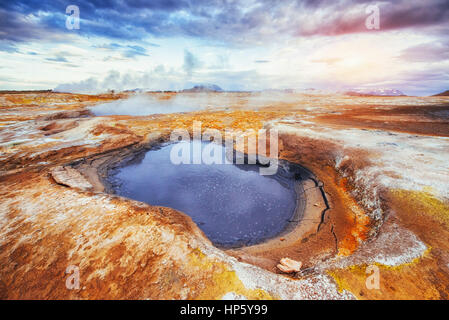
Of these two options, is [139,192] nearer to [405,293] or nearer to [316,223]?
[316,223]

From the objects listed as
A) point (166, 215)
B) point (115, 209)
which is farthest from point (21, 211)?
point (166, 215)

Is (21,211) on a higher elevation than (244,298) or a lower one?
higher

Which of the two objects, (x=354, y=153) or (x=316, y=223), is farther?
(x=354, y=153)

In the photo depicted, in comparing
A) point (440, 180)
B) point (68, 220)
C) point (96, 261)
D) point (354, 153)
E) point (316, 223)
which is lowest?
point (316, 223)

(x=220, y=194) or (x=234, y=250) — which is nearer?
(x=234, y=250)

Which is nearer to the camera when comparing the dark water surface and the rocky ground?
the rocky ground

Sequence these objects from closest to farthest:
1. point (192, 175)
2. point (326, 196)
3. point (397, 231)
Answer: point (397, 231)
point (326, 196)
point (192, 175)

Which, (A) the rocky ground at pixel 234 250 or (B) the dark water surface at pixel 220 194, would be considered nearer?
(A) the rocky ground at pixel 234 250

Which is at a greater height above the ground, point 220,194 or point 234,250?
point 220,194
